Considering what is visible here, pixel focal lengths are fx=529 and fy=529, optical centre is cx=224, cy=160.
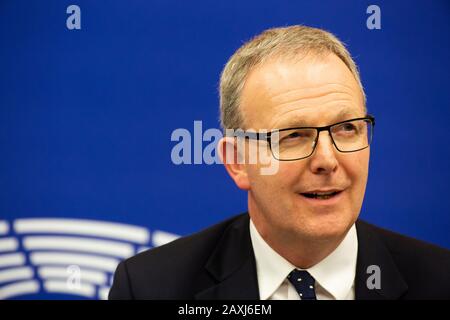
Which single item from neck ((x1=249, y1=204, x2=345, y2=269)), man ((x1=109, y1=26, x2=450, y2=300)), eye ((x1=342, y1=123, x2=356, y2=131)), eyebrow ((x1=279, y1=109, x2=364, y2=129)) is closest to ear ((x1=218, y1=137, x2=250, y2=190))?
man ((x1=109, y1=26, x2=450, y2=300))

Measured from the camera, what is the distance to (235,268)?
1.62 meters

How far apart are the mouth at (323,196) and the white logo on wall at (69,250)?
0.67 meters

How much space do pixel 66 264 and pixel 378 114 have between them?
1259 millimetres

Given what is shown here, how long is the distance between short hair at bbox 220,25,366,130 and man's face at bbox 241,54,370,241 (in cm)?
3

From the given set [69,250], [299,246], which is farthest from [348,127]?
[69,250]

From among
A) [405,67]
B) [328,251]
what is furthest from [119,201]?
[405,67]

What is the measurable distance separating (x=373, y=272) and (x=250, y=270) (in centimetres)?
36

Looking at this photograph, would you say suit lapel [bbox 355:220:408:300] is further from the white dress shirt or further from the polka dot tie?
the polka dot tie

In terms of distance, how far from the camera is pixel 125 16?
1.95m

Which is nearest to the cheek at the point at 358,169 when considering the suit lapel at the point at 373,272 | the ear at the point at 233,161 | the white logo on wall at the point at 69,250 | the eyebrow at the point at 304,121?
the eyebrow at the point at 304,121

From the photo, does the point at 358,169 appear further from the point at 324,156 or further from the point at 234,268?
the point at 234,268

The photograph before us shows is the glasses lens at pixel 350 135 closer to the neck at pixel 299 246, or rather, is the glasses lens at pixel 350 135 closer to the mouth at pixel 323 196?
the mouth at pixel 323 196

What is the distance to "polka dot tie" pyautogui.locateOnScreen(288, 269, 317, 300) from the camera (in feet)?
5.03
